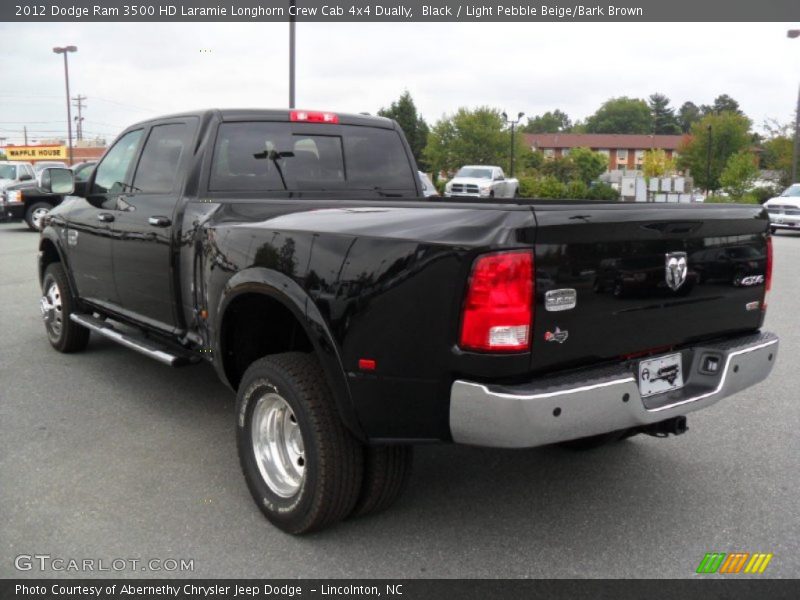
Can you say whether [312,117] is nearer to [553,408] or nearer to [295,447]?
[295,447]

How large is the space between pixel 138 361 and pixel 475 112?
66214 millimetres

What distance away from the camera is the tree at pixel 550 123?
157 metres

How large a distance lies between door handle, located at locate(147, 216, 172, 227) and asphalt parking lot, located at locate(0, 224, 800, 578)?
1248mm

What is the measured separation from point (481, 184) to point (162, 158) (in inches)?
1011

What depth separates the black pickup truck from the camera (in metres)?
2.59

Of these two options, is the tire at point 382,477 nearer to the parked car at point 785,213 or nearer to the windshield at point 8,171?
the parked car at point 785,213

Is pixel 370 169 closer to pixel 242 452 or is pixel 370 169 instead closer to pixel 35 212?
pixel 242 452

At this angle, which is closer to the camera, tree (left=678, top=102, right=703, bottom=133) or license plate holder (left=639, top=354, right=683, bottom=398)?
license plate holder (left=639, top=354, right=683, bottom=398)

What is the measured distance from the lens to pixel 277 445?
3.44 m

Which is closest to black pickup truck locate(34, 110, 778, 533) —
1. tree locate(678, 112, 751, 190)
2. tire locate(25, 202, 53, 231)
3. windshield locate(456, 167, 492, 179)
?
tire locate(25, 202, 53, 231)

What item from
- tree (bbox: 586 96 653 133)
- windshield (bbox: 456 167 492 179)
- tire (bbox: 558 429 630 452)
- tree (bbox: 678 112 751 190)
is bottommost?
tire (bbox: 558 429 630 452)

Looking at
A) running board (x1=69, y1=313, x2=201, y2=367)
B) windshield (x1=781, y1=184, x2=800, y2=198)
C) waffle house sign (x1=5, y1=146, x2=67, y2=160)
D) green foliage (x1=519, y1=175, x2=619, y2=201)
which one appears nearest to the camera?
running board (x1=69, y1=313, x2=201, y2=367)

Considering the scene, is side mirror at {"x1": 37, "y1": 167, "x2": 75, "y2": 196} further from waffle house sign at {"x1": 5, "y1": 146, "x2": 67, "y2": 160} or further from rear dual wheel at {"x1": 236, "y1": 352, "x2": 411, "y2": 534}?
waffle house sign at {"x1": 5, "y1": 146, "x2": 67, "y2": 160}
